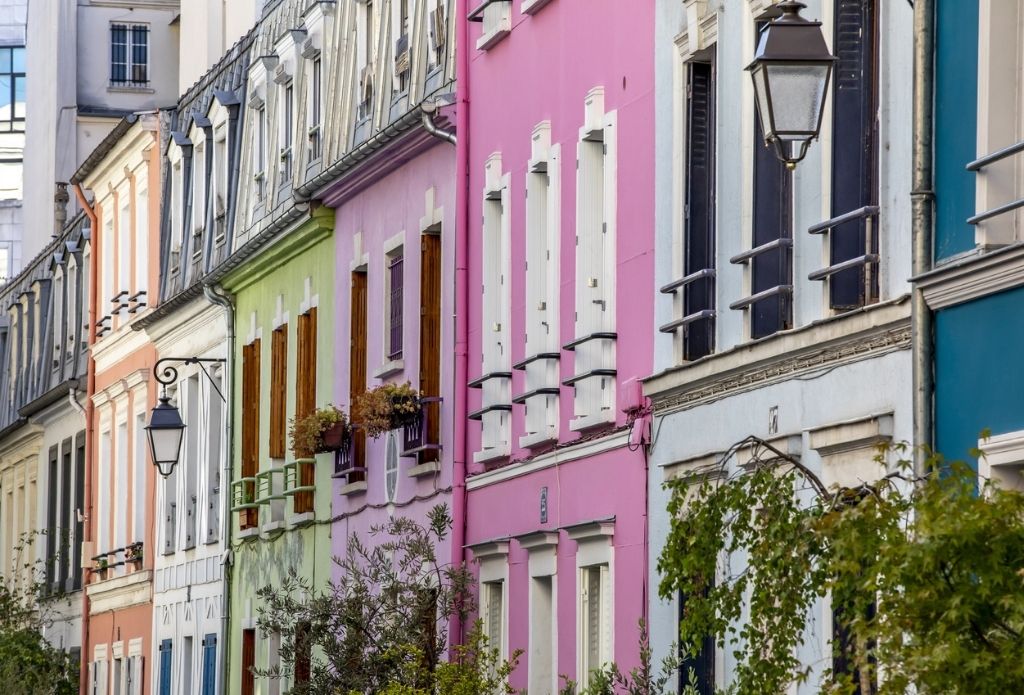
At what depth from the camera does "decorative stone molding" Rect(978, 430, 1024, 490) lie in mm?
12250

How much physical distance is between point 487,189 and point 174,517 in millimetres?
13952

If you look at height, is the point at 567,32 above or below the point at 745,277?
above

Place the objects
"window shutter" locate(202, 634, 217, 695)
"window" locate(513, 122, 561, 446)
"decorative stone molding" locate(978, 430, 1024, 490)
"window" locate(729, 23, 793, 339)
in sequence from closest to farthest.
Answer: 1. "decorative stone molding" locate(978, 430, 1024, 490)
2. "window" locate(729, 23, 793, 339)
3. "window" locate(513, 122, 561, 446)
4. "window shutter" locate(202, 634, 217, 695)

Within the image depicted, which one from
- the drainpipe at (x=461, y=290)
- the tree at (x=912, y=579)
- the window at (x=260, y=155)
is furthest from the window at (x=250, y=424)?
the tree at (x=912, y=579)

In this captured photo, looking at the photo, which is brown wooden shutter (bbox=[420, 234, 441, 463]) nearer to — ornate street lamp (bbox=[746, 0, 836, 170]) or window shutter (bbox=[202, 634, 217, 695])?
window shutter (bbox=[202, 634, 217, 695])

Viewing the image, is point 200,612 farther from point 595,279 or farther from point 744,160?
point 744,160

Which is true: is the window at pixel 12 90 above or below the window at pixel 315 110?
above

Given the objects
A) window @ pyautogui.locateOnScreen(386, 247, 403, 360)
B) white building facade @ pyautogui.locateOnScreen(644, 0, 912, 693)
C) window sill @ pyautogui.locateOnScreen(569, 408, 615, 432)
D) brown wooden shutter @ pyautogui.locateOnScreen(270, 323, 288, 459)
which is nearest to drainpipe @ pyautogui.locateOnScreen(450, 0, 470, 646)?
window @ pyautogui.locateOnScreen(386, 247, 403, 360)

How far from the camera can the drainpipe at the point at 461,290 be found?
74.1 ft

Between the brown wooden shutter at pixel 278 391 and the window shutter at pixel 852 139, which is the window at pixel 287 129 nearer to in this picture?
the brown wooden shutter at pixel 278 391

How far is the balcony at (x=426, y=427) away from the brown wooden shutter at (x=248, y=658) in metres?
7.31

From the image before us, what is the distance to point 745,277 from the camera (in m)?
16.3

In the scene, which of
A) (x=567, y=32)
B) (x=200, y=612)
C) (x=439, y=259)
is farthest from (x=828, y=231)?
(x=200, y=612)

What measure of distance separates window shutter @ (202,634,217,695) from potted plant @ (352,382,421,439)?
907cm
